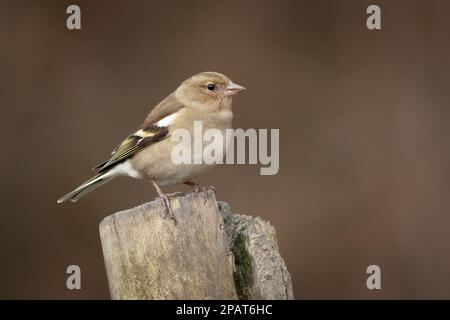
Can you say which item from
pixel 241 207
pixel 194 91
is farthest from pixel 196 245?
pixel 241 207

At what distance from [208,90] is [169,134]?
559mm

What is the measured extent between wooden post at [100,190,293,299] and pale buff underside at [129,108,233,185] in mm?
1280

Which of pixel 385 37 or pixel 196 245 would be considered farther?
pixel 385 37

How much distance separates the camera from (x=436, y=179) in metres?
9.02

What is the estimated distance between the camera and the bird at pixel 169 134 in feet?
18.1

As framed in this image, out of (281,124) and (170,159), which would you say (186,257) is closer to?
(170,159)

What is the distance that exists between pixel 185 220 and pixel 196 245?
0.46 ft

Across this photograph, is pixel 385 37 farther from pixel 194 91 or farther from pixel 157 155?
pixel 157 155

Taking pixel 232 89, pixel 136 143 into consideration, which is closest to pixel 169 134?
pixel 136 143

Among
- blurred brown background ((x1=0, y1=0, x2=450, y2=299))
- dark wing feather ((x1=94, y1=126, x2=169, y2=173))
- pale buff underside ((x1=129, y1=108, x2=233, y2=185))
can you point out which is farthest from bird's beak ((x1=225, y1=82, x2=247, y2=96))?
blurred brown background ((x1=0, y1=0, x2=450, y2=299))

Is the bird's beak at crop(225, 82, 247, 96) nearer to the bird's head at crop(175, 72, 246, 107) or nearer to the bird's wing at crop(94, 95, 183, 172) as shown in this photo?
the bird's head at crop(175, 72, 246, 107)

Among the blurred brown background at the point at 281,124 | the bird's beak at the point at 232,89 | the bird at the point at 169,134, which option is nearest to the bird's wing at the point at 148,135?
the bird at the point at 169,134

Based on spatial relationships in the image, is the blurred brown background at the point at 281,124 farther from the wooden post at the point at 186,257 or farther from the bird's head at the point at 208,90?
the wooden post at the point at 186,257

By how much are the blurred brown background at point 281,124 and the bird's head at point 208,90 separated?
2814 mm
